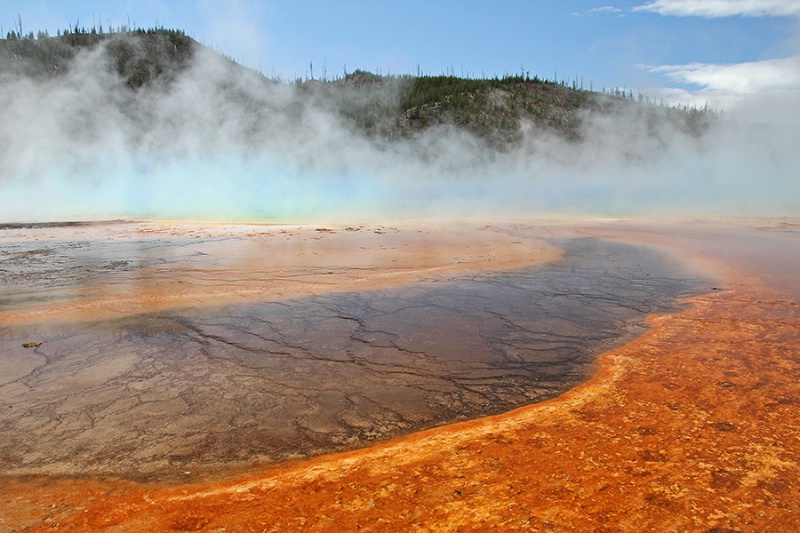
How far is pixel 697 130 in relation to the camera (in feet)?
128

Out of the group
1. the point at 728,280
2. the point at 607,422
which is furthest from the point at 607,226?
the point at 607,422

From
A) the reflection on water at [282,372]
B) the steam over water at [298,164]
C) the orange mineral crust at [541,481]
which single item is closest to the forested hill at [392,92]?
the steam over water at [298,164]

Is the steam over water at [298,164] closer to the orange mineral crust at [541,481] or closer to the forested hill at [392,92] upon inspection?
the forested hill at [392,92]

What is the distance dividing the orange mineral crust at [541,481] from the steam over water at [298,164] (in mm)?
13823

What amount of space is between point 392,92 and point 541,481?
152 ft

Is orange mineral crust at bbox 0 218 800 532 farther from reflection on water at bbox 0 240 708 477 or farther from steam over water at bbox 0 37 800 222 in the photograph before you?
steam over water at bbox 0 37 800 222

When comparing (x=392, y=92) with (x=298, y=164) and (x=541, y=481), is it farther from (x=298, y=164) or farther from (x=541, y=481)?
(x=541, y=481)

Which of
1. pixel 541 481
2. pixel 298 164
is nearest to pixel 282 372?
pixel 541 481

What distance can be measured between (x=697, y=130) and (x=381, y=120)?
976 inches

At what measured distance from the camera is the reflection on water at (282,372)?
203 centimetres

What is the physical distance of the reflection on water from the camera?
203 centimetres

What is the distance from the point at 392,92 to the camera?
4503 centimetres

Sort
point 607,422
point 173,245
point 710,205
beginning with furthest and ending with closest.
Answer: point 710,205 → point 173,245 → point 607,422

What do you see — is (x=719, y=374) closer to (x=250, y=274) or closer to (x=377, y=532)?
(x=377, y=532)
